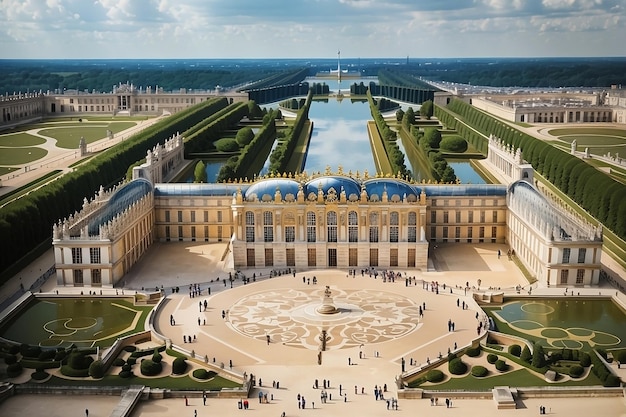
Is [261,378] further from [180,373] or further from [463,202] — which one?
[463,202]

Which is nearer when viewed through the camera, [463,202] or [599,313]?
[599,313]

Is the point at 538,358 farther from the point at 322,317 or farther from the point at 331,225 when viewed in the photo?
the point at 331,225

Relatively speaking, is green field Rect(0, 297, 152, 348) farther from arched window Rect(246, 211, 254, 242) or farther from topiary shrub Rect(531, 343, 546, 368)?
topiary shrub Rect(531, 343, 546, 368)

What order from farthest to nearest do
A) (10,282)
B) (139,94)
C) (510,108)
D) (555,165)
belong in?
(139,94), (510,108), (555,165), (10,282)

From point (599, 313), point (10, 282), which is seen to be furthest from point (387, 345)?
point (10, 282)

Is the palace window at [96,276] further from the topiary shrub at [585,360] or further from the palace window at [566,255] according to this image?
the topiary shrub at [585,360]

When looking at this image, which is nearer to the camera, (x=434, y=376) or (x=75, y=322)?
(x=434, y=376)

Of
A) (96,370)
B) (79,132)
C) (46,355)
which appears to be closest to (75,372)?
(96,370)
